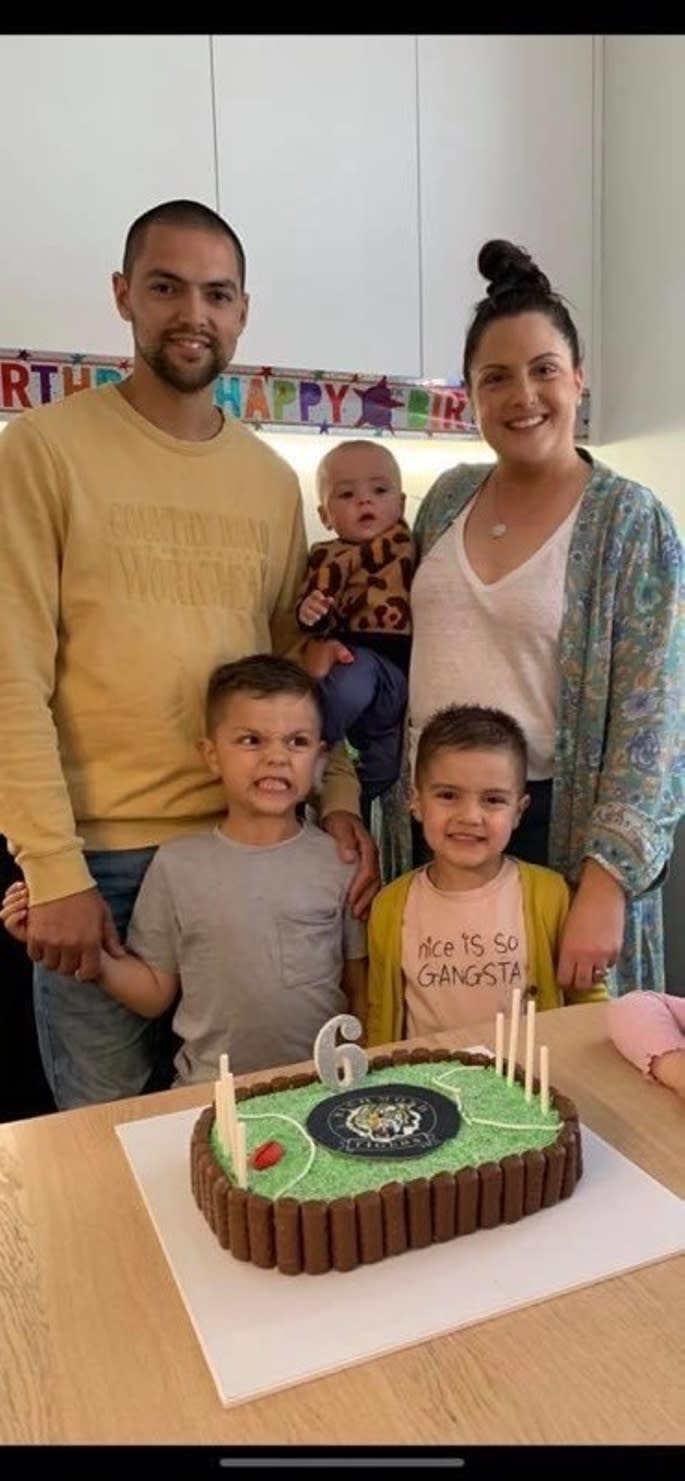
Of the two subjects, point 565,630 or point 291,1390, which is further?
point 565,630

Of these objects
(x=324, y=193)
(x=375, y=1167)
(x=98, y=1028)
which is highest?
(x=324, y=193)

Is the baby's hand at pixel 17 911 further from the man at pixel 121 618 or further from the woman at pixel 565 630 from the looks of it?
the woman at pixel 565 630

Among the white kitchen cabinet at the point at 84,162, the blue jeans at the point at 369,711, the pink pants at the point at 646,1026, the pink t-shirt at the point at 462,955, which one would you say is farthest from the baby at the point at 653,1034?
the white kitchen cabinet at the point at 84,162

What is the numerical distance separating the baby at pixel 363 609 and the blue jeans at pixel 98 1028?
1.13ft

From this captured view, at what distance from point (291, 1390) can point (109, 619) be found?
2.91ft

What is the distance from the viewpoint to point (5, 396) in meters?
2.09

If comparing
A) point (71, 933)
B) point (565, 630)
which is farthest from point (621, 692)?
point (71, 933)

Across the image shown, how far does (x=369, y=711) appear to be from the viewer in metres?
1.54

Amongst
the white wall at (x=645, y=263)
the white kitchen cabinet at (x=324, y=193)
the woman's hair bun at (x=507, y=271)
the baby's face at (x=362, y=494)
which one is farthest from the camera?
the white wall at (x=645, y=263)

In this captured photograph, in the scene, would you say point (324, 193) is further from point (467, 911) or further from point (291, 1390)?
point (291, 1390)

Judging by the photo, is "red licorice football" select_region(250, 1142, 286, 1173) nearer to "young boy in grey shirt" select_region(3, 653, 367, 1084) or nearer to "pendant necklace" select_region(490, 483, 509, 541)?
"young boy in grey shirt" select_region(3, 653, 367, 1084)

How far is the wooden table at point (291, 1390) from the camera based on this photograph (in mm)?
590

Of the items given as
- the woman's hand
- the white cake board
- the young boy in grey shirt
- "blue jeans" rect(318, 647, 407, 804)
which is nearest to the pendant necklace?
"blue jeans" rect(318, 647, 407, 804)
